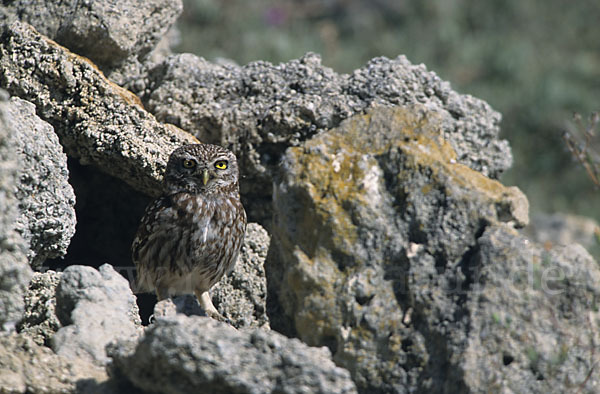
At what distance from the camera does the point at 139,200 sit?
6.08 meters

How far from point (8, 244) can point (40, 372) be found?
568 millimetres

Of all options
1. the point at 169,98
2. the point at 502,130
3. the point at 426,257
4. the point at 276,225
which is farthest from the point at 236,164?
the point at 502,130

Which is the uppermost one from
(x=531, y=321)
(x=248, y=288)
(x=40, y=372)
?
(x=248, y=288)

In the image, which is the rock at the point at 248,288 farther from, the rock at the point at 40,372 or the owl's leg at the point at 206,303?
the rock at the point at 40,372

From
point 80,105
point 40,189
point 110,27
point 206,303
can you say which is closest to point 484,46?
point 110,27

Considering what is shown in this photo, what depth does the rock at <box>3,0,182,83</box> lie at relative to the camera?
549 cm

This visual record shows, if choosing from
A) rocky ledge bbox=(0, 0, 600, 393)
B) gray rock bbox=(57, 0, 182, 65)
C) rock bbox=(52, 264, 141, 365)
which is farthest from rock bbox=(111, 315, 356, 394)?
gray rock bbox=(57, 0, 182, 65)

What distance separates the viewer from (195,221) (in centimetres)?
512

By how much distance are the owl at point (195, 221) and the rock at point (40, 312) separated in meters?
0.80

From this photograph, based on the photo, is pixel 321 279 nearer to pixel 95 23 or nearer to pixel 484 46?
pixel 95 23

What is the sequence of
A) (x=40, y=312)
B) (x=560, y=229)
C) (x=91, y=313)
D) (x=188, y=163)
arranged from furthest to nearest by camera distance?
(x=560, y=229) → (x=188, y=163) → (x=40, y=312) → (x=91, y=313)

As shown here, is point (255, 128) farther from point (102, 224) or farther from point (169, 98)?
point (102, 224)

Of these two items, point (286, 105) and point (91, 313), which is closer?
point (91, 313)

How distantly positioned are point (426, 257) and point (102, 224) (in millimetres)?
3075
